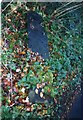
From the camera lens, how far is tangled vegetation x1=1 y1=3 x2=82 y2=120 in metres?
3.11

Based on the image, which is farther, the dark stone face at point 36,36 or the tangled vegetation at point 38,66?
the dark stone face at point 36,36

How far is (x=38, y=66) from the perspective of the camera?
3221mm

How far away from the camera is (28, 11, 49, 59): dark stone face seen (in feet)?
10.8

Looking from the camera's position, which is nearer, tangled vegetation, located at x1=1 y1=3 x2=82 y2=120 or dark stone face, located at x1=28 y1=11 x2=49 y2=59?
tangled vegetation, located at x1=1 y1=3 x2=82 y2=120

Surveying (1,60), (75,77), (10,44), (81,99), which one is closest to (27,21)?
(10,44)

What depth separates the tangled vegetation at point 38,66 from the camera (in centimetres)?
311

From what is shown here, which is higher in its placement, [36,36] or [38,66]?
[36,36]

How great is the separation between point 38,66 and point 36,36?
→ 34 centimetres

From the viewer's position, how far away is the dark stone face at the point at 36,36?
3303mm

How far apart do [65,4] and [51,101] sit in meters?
1.09

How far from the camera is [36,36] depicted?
3318 mm

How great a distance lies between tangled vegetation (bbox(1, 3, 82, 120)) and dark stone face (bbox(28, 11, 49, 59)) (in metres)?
0.05

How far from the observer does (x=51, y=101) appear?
3281 millimetres

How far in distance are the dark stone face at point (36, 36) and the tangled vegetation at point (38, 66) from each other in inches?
1.9
